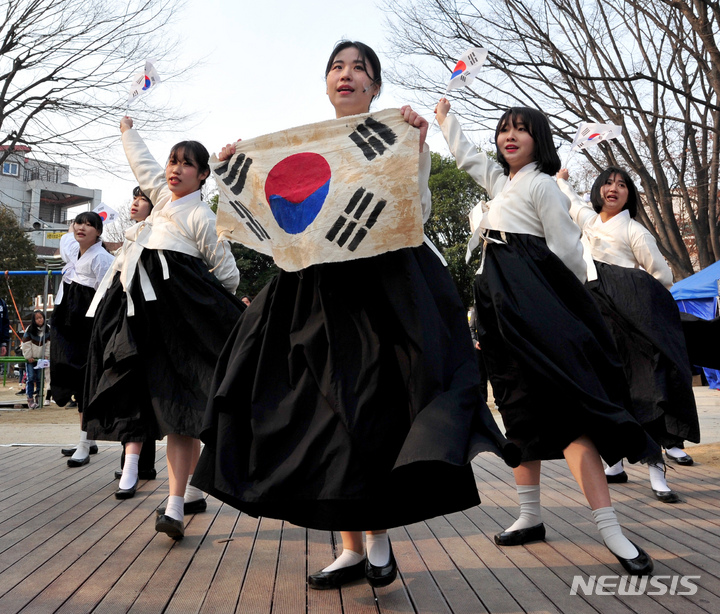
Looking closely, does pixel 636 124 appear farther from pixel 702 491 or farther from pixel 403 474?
pixel 403 474

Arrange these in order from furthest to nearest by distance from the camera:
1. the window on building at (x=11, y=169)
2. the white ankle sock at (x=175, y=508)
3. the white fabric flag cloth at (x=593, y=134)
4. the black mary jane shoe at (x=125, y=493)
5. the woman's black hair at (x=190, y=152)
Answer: the window on building at (x=11, y=169)
the white fabric flag cloth at (x=593, y=134)
the black mary jane shoe at (x=125, y=493)
the woman's black hair at (x=190, y=152)
the white ankle sock at (x=175, y=508)

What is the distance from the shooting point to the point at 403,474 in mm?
2260

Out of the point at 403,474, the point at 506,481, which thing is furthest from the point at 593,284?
the point at 403,474

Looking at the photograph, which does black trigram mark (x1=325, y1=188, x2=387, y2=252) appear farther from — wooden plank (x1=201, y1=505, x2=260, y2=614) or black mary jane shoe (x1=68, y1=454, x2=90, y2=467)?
black mary jane shoe (x1=68, y1=454, x2=90, y2=467)

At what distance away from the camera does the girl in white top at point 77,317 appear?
5922 mm

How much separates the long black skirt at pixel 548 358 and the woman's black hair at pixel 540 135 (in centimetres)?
38

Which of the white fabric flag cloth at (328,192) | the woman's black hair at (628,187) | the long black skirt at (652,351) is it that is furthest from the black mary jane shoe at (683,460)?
the white fabric flag cloth at (328,192)

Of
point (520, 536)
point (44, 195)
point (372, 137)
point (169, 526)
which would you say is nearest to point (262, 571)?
point (169, 526)

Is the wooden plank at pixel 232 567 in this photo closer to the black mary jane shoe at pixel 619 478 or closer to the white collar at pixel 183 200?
the white collar at pixel 183 200

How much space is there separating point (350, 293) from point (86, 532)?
203cm

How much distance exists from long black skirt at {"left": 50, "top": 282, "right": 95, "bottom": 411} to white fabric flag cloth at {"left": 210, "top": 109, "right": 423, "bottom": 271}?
3.68 metres

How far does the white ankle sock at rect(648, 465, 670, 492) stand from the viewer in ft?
13.9

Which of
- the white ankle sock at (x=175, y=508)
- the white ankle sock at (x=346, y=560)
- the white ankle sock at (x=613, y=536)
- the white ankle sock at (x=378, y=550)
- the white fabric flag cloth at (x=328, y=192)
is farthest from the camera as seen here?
the white ankle sock at (x=175, y=508)

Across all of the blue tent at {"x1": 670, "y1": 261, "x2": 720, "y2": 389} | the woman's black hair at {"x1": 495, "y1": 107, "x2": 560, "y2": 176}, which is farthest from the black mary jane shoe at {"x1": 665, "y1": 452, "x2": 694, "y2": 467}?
the blue tent at {"x1": 670, "y1": 261, "x2": 720, "y2": 389}
